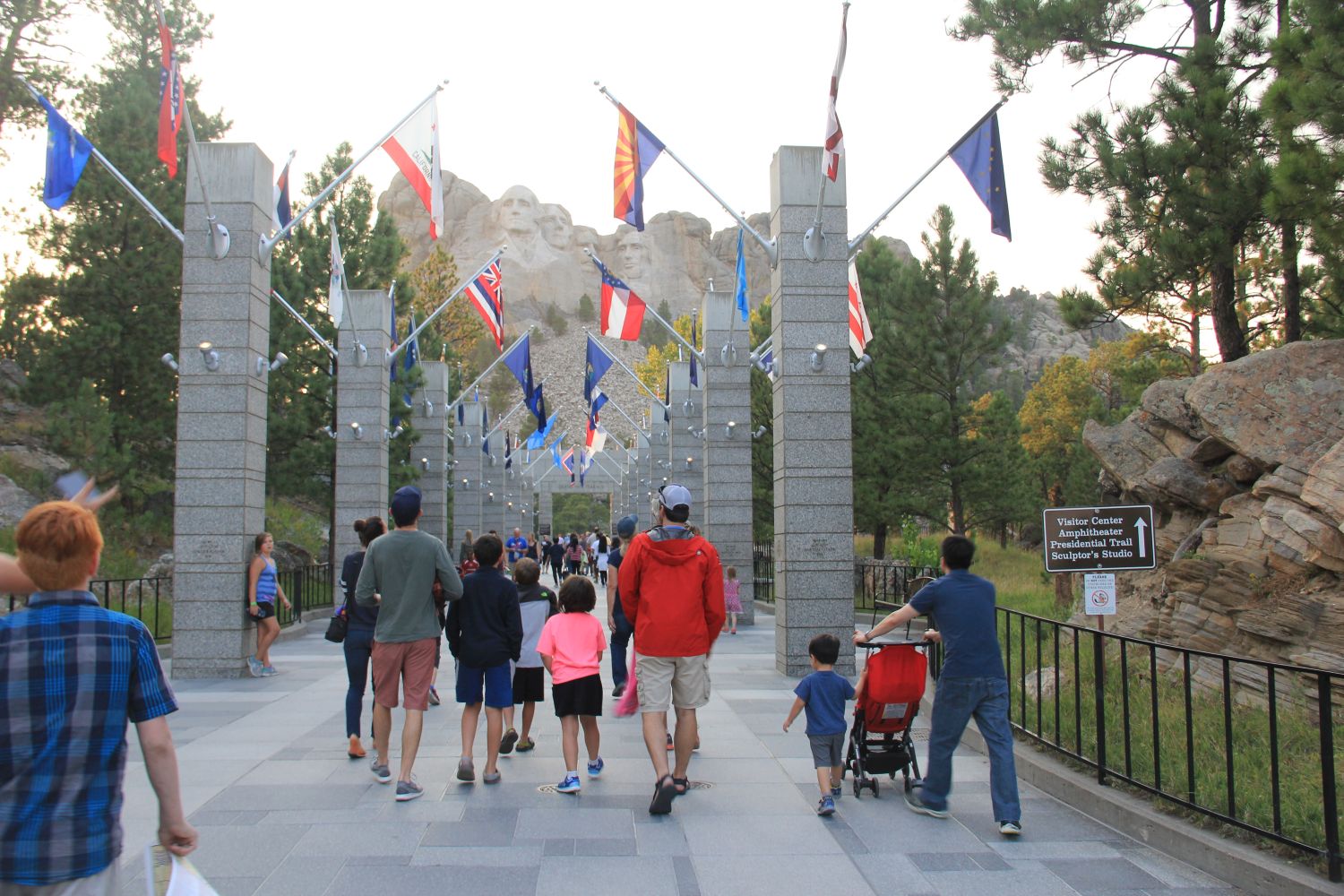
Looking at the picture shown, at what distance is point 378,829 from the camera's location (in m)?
6.35

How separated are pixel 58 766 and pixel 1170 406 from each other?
12.9 metres

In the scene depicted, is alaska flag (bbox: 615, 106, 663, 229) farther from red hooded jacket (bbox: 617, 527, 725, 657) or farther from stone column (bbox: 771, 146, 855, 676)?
red hooded jacket (bbox: 617, 527, 725, 657)

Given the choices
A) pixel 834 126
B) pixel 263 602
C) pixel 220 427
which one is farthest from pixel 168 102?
pixel 834 126

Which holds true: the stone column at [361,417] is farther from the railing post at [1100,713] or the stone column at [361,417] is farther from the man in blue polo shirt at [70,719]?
the man in blue polo shirt at [70,719]

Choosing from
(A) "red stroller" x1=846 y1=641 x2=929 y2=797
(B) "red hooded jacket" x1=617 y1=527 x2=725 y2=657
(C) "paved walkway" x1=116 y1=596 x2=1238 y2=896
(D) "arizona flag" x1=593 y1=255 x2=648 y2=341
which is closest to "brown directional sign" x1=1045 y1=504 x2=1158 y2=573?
(C) "paved walkway" x1=116 y1=596 x2=1238 y2=896

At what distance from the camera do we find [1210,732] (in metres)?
7.64

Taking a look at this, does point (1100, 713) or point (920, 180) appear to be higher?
point (920, 180)

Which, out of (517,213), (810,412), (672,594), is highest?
(517,213)

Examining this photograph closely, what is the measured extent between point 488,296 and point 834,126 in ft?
38.0

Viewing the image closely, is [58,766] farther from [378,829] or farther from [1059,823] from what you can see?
[1059,823]

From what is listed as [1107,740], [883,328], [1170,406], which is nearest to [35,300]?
[883,328]

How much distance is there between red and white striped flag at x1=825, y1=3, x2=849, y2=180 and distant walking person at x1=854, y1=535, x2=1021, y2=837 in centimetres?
644

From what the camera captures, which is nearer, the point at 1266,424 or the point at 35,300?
the point at 1266,424

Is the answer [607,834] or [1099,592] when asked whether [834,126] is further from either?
[607,834]
